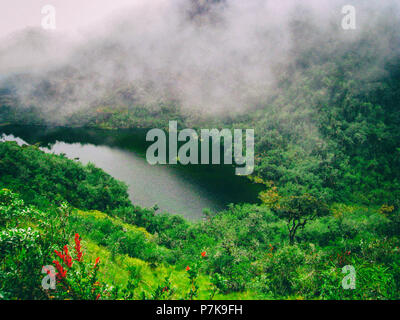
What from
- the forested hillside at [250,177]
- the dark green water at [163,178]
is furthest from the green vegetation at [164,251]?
the dark green water at [163,178]

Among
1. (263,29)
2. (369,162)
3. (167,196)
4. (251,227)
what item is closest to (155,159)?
(167,196)

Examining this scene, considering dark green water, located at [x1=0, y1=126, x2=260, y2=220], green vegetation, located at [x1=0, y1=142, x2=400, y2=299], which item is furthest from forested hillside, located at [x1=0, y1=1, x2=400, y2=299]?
dark green water, located at [x1=0, y1=126, x2=260, y2=220]

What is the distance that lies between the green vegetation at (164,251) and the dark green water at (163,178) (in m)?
6.63

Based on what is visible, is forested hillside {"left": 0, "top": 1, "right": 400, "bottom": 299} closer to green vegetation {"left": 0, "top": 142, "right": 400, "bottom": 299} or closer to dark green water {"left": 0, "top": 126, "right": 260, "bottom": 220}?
green vegetation {"left": 0, "top": 142, "right": 400, "bottom": 299}

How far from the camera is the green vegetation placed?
3924mm

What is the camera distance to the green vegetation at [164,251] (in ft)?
12.9

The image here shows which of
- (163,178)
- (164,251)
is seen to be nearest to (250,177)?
(163,178)

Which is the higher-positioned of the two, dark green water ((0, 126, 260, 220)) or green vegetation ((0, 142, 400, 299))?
dark green water ((0, 126, 260, 220))

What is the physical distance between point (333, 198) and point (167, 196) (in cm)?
3161

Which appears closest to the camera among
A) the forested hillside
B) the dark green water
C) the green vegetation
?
the green vegetation

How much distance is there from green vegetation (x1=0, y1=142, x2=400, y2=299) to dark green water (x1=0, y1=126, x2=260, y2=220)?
663cm

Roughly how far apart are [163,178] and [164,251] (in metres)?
31.8

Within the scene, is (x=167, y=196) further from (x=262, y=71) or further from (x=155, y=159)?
(x=262, y=71)

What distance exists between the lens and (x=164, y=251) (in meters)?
15.6
